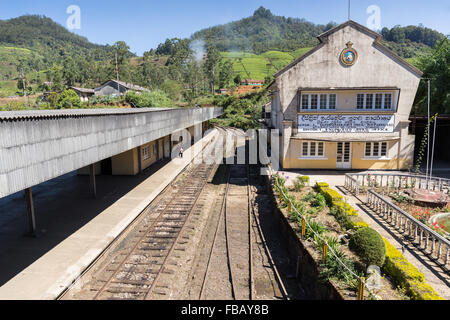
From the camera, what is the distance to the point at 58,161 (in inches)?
383

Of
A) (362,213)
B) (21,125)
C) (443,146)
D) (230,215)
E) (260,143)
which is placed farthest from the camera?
(260,143)

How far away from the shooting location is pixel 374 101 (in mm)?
21203

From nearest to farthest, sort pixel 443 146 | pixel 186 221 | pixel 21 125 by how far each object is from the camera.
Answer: pixel 21 125 < pixel 186 221 < pixel 443 146

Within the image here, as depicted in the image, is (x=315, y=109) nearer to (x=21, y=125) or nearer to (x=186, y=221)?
(x=186, y=221)

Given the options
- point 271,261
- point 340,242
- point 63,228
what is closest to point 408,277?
point 340,242

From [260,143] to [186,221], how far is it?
22966 millimetres

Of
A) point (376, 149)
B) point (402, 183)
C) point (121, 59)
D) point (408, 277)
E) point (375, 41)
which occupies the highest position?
point (121, 59)

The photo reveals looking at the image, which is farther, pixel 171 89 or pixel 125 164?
pixel 171 89

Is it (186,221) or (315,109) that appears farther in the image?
(315,109)

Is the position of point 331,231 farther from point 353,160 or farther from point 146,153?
point 146,153

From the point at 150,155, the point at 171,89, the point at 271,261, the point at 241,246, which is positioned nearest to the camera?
the point at 271,261

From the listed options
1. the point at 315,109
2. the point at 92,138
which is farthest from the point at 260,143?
the point at 92,138

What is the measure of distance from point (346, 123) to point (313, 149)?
9.19 ft

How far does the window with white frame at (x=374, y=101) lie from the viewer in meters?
21.0
